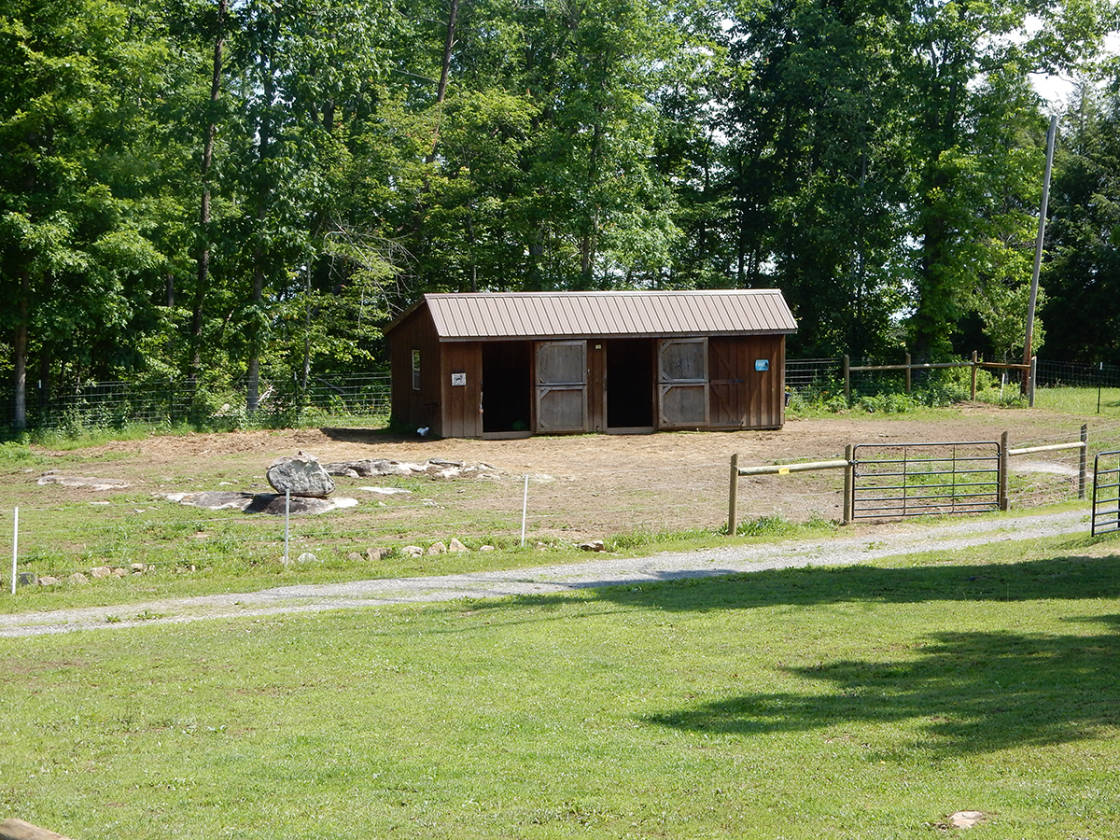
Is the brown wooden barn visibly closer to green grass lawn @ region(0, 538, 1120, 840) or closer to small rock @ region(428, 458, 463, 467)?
small rock @ region(428, 458, 463, 467)

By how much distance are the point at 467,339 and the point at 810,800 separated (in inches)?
982

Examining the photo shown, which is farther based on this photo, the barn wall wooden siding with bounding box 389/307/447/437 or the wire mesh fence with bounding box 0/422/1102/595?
the barn wall wooden siding with bounding box 389/307/447/437

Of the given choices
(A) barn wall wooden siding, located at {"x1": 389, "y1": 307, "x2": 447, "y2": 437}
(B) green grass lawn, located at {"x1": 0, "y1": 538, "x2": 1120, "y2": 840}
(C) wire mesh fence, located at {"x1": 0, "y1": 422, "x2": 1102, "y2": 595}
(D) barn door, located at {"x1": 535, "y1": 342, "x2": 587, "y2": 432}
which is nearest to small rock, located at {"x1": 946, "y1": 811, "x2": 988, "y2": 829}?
(B) green grass lawn, located at {"x1": 0, "y1": 538, "x2": 1120, "y2": 840}

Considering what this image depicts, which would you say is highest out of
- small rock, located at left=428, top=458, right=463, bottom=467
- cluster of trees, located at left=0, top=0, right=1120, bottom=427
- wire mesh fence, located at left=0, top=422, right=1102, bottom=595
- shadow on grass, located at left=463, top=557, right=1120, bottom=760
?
cluster of trees, located at left=0, top=0, right=1120, bottom=427

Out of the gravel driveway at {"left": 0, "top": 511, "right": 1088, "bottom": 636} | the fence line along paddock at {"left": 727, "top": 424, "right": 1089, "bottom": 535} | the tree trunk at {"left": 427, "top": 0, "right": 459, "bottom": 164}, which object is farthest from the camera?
the tree trunk at {"left": 427, "top": 0, "right": 459, "bottom": 164}

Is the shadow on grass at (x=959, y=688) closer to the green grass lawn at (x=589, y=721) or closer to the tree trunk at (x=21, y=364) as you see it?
the green grass lawn at (x=589, y=721)

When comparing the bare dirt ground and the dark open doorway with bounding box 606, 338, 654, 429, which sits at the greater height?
the dark open doorway with bounding box 606, 338, 654, 429

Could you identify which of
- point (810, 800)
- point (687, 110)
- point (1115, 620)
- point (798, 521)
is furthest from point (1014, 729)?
point (687, 110)

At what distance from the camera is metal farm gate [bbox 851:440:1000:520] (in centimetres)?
2011

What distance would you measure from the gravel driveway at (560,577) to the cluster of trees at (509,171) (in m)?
19.0

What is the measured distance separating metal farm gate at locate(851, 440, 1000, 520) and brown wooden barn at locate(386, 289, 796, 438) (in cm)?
839

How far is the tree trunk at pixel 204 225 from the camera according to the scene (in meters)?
35.2

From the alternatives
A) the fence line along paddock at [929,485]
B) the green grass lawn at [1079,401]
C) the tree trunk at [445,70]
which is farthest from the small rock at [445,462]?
the tree trunk at [445,70]

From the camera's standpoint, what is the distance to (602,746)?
7.21 meters
